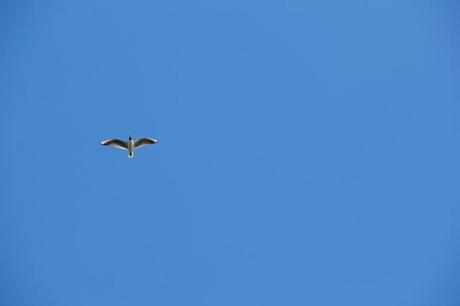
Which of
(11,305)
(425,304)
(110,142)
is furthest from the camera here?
(11,305)

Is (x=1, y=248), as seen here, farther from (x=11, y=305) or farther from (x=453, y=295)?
(x=453, y=295)

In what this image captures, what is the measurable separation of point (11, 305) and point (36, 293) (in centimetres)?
442

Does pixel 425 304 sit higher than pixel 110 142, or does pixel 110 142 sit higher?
pixel 110 142

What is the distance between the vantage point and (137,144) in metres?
27.6

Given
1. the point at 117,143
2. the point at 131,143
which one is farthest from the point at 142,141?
the point at 117,143

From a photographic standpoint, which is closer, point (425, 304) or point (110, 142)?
point (110, 142)

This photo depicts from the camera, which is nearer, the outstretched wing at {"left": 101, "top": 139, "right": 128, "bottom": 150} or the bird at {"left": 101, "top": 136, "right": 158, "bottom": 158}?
the outstretched wing at {"left": 101, "top": 139, "right": 128, "bottom": 150}

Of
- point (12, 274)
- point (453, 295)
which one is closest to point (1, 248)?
point (12, 274)

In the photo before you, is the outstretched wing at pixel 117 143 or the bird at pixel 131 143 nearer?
the outstretched wing at pixel 117 143

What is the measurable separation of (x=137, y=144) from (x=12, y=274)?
39.9 metres

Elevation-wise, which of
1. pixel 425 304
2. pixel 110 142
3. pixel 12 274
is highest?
pixel 12 274

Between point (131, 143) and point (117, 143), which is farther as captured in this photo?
point (131, 143)

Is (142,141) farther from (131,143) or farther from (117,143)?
(117,143)

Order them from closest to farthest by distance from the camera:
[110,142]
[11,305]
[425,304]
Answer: [110,142]
[425,304]
[11,305]
